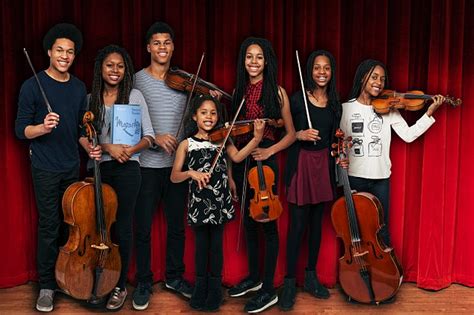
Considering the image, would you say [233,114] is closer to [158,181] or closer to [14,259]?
[158,181]

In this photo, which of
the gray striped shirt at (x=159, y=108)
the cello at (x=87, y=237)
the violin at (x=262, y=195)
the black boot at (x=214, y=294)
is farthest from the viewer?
the gray striped shirt at (x=159, y=108)

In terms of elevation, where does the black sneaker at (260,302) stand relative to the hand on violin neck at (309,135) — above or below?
below

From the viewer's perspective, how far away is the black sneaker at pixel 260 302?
299 centimetres

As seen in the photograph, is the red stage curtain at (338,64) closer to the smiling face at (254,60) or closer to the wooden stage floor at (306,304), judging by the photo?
the wooden stage floor at (306,304)

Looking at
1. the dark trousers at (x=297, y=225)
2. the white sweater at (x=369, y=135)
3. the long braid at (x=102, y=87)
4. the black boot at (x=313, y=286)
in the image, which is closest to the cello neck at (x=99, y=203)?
the long braid at (x=102, y=87)

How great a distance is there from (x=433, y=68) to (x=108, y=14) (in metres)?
1.88

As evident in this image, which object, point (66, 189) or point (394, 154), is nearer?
point (66, 189)

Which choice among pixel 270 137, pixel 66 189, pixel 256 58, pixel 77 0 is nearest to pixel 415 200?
pixel 270 137

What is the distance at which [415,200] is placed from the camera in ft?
11.1

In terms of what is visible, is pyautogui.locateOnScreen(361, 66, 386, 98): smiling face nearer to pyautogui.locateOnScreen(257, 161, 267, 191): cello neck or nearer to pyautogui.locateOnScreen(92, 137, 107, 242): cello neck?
pyautogui.locateOnScreen(257, 161, 267, 191): cello neck

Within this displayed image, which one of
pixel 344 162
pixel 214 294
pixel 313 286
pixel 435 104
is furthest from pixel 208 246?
pixel 435 104

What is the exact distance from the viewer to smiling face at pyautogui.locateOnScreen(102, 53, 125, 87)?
9.54ft

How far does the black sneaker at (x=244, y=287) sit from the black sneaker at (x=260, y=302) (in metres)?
0.16

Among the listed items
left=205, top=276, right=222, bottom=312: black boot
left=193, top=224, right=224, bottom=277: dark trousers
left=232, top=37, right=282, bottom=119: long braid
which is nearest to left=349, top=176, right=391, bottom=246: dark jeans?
left=232, top=37, right=282, bottom=119: long braid
